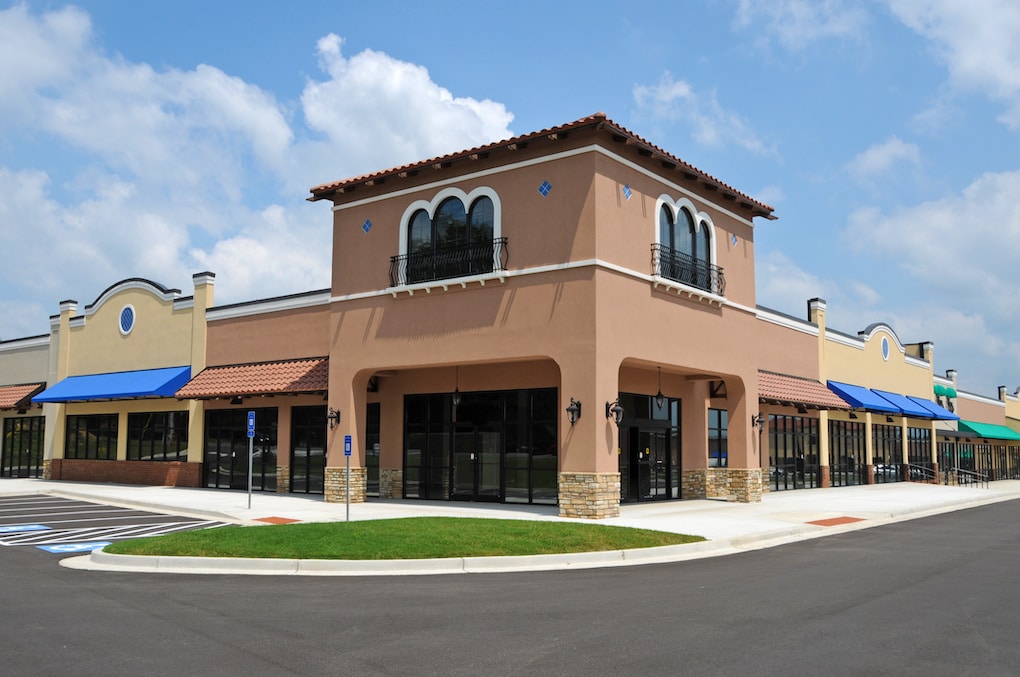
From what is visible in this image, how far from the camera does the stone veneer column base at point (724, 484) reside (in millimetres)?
24094

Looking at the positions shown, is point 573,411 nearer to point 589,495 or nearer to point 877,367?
point 589,495

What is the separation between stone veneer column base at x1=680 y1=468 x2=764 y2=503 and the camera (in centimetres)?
2409

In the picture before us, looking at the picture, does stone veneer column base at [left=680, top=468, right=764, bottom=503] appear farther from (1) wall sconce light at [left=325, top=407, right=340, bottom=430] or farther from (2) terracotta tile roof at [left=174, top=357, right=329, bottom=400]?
(2) terracotta tile roof at [left=174, top=357, right=329, bottom=400]

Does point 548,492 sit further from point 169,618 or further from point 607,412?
point 169,618

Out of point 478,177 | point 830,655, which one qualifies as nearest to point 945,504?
point 478,177

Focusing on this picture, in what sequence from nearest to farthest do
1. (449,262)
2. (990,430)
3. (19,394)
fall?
(449,262) < (19,394) < (990,430)

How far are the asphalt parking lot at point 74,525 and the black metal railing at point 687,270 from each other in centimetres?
1180

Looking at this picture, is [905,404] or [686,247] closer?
[686,247]

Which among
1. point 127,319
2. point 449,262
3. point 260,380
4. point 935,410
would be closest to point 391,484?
point 260,380

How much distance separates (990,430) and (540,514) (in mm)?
43839

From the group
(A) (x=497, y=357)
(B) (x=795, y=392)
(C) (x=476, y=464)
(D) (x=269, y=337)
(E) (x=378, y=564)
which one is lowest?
(E) (x=378, y=564)

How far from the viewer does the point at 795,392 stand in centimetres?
2981

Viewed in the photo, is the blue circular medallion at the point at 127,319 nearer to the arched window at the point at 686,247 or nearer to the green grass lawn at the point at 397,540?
the green grass lawn at the point at 397,540

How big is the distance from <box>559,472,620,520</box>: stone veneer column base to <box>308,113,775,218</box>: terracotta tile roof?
7607 mm
